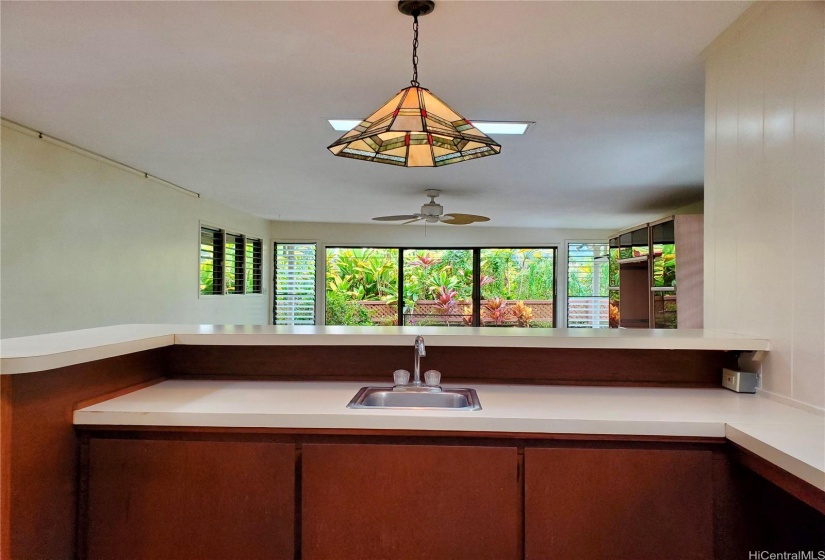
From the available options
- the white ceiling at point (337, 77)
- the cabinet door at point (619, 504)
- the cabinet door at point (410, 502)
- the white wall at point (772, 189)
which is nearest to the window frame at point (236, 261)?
the white ceiling at point (337, 77)

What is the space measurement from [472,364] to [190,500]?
1178 millimetres

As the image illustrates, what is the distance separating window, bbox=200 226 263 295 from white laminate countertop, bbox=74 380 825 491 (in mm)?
3814

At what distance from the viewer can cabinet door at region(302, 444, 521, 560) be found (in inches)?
56.1

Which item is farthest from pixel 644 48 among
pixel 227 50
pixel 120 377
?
pixel 120 377

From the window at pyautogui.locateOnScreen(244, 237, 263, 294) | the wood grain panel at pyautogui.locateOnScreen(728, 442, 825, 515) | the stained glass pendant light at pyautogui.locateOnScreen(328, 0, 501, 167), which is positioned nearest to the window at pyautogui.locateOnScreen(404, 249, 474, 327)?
the window at pyautogui.locateOnScreen(244, 237, 263, 294)

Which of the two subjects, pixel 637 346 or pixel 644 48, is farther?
pixel 644 48

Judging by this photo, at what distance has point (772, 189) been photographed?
5.07 ft

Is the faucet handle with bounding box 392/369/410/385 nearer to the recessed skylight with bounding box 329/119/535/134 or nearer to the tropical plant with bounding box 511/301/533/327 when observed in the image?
the recessed skylight with bounding box 329/119/535/134

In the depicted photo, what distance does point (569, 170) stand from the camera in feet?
12.3

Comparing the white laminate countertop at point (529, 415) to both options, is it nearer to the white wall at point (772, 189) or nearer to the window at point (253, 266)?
the white wall at point (772, 189)

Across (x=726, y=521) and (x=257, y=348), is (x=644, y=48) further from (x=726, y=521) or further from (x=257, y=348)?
(x=257, y=348)

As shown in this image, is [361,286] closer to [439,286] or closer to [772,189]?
[439,286]

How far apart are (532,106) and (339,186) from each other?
7.78 ft

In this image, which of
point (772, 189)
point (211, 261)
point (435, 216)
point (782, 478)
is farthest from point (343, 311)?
point (782, 478)
